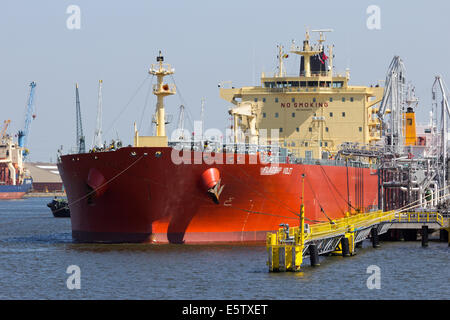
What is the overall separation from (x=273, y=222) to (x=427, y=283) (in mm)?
11497

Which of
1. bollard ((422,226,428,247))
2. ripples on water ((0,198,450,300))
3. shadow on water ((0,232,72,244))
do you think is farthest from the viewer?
shadow on water ((0,232,72,244))

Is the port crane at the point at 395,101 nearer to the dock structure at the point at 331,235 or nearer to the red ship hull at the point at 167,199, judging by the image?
the dock structure at the point at 331,235

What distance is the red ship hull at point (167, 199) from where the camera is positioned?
116ft

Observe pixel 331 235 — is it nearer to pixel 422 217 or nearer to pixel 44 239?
pixel 422 217

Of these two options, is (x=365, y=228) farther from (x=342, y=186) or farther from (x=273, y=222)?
(x=342, y=186)

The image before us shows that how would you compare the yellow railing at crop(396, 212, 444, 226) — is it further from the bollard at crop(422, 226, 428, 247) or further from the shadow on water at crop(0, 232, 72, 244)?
the shadow on water at crop(0, 232, 72, 244)

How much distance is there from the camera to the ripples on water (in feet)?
86.4

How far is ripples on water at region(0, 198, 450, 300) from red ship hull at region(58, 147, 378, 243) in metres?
0.79

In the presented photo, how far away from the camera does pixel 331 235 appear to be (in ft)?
110

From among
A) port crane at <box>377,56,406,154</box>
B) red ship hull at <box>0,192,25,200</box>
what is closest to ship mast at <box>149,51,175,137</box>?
port crane at <box>377,56,406,154</box>

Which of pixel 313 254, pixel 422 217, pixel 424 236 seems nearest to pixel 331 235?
pixel 313 254

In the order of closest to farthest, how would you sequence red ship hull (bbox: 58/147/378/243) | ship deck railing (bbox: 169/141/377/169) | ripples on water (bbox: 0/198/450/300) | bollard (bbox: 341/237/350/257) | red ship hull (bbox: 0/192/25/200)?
ripples on water (bbox: 0/198/450/300) → bollard (bbox: 341/237/350/257) → red ship hull (bbox: 58/147/378/243) → ship deck railing (bbox: 169/141/377/169) → red ship hull (bbox: 0/192/25/200)

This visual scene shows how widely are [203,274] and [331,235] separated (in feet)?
21.2

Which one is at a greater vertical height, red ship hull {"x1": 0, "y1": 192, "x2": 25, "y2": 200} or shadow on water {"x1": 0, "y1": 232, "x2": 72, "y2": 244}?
shadow on water {"x1": 0, "y1": 232, "x2": 72, "y2": 244}
